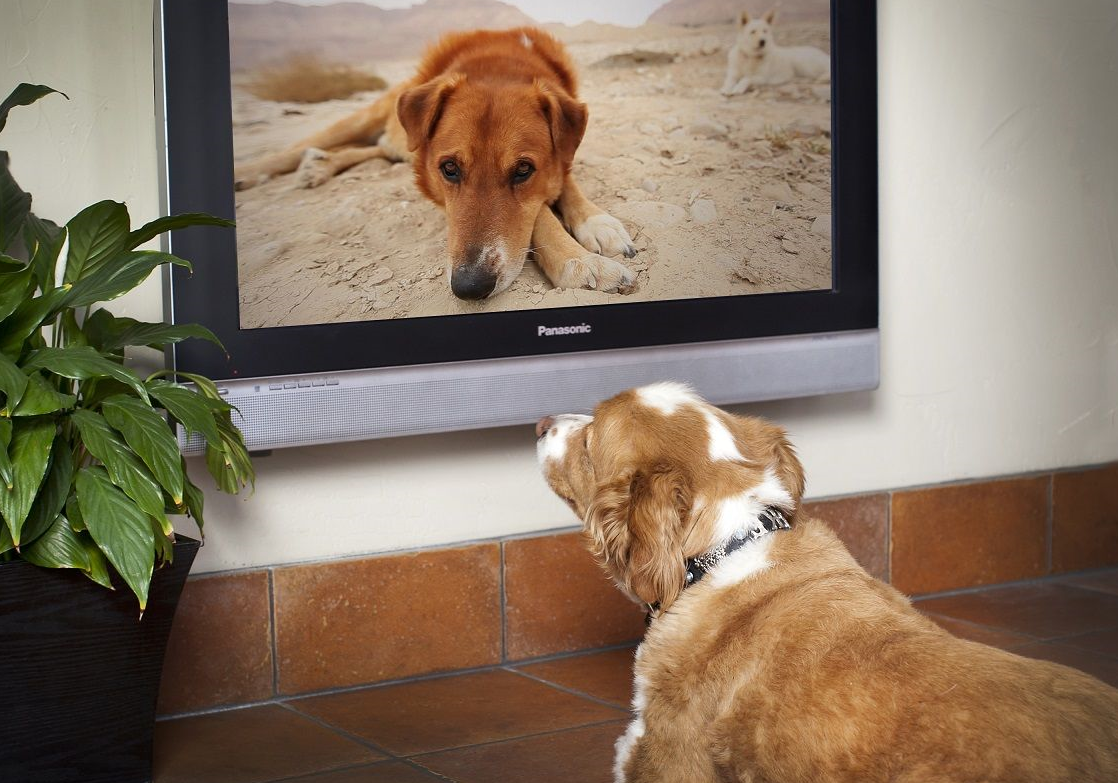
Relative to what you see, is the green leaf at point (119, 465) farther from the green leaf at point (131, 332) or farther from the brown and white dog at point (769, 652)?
the brown and white dog at point (769, 652)

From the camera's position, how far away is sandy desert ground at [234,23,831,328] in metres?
2.72

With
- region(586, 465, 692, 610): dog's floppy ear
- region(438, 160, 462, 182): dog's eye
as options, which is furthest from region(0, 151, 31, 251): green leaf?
region(586, 465, 692, 610): dog's floppy ear

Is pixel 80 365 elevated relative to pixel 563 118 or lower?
lower

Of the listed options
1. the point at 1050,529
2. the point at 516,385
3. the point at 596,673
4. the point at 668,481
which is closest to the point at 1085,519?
the point at 1050,529

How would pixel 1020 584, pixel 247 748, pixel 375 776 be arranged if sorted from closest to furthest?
pixel 375 776 < pixel 247 748 < pixel 1020 584

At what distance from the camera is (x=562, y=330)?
3.03 metres

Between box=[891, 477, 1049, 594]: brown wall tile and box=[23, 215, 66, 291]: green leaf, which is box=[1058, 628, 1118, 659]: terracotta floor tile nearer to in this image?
box=[891, 477, 1049, 594]: brown wall tile

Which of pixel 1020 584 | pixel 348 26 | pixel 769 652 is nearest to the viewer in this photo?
pixel 769 652

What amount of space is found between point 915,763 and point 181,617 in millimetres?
1709

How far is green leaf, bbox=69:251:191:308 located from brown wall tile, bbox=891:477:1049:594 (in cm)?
222

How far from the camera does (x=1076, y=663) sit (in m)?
3.08

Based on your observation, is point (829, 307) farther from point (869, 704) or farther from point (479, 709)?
point (869, 704)

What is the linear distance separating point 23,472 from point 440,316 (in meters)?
1.04

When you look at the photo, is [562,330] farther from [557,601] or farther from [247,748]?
[247,748]
